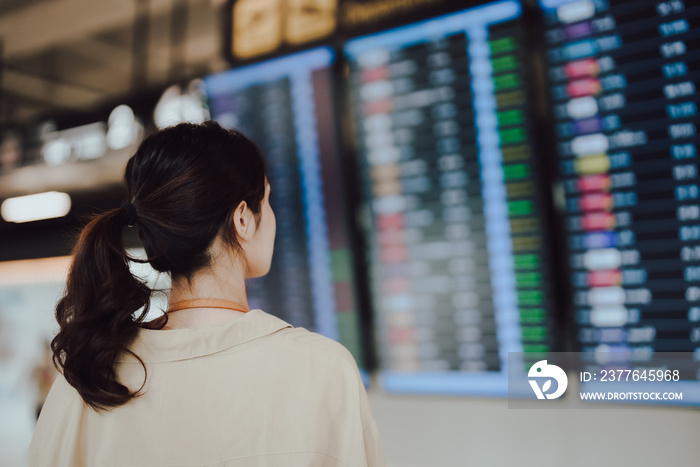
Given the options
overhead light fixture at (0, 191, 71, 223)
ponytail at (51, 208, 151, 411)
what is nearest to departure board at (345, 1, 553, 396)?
ponytail at (51, 208, 151, 411)

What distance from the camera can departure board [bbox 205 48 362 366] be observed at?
167cm

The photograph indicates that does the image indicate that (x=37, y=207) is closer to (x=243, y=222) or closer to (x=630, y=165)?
(x=243, y=222)

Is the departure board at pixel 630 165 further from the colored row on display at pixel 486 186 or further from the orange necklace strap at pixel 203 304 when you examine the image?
the orange necklace strap at pixel 203 304

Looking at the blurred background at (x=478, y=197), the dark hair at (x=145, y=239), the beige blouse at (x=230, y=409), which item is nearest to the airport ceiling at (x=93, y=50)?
the blurred background at (x=478, y=197)

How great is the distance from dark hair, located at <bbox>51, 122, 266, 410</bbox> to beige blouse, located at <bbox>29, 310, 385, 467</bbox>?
0.14ft

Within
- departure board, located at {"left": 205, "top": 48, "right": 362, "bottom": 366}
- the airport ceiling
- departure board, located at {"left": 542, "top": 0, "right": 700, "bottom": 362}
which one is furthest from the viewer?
the airport ceiling

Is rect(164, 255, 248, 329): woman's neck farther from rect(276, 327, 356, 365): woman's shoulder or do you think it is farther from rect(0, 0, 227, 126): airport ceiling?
rect(0, 0, 227, 126): airport ceiling

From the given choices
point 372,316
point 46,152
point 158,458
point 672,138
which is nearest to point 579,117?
point 672,138

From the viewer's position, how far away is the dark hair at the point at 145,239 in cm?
89

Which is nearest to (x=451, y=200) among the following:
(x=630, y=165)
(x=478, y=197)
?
(x=478, y=197)

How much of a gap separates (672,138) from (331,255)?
965 millimetres

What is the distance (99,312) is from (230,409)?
0.28m

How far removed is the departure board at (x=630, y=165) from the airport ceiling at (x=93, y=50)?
1.34 metres

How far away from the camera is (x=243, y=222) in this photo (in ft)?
3.23
